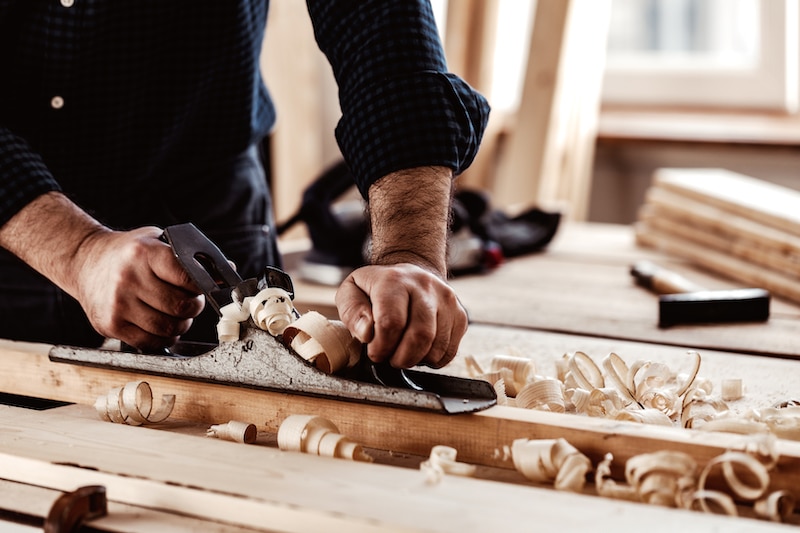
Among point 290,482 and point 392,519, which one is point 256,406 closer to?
point 290,482

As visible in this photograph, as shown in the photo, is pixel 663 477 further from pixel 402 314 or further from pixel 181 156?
pixel 181 156

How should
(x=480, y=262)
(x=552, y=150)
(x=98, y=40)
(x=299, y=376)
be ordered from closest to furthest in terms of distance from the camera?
1. (x=299, y=376)
2. (x=98, y=40)
3. (x=480, y=262)
4. (x=552, y=150)

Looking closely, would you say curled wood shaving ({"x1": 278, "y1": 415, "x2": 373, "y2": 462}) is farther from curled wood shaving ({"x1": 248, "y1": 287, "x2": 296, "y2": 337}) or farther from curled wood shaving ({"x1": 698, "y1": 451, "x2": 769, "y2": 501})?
curled wood shaving ({"x1": 698, "y1": 451, "x2": 769, "y2": 501})

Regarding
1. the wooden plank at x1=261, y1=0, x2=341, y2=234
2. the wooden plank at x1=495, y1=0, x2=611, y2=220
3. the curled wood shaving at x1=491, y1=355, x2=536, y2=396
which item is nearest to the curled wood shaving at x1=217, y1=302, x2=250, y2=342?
the curled wood shaving at x1=491, y1=355, x2=536, y2=396

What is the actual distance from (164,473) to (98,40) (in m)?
0.88

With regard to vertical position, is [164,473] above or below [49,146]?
below

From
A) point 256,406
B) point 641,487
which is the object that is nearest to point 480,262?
point 256,406

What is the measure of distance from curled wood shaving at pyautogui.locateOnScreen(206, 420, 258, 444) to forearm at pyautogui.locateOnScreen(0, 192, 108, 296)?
326 mm

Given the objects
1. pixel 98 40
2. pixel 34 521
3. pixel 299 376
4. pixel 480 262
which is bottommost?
pixel 34 521

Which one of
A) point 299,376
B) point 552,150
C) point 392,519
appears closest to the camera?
point 392,519

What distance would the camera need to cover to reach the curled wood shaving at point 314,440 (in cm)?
83

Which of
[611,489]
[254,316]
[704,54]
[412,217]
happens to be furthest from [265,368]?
[704,54]

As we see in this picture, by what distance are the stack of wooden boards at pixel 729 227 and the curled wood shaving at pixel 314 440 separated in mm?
1210

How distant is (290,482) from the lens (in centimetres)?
75
